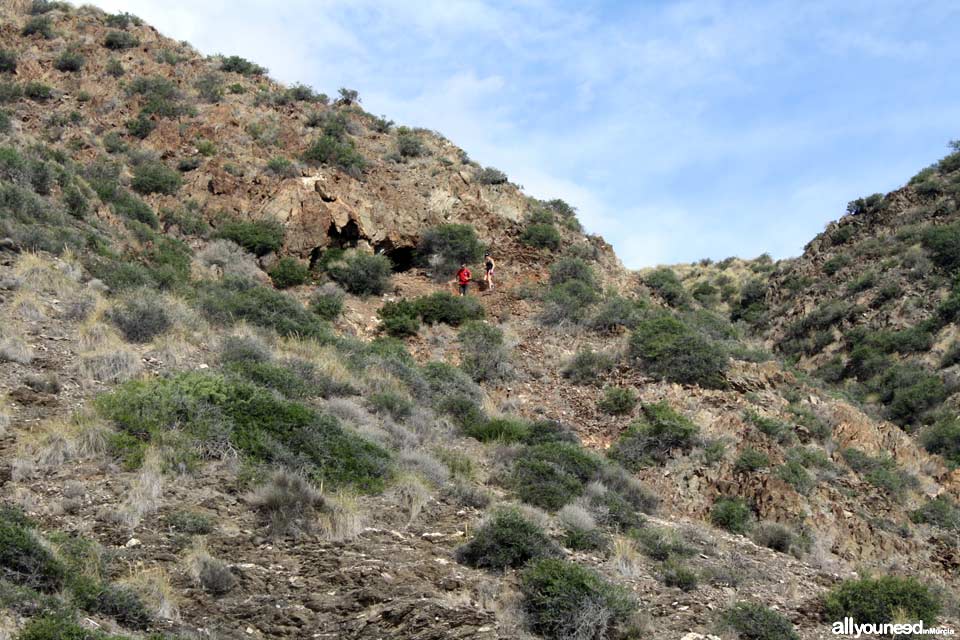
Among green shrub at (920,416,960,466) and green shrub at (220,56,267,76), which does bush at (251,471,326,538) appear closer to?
green shrub at (920,416,960,466)

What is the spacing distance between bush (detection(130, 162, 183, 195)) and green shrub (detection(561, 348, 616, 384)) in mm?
11695

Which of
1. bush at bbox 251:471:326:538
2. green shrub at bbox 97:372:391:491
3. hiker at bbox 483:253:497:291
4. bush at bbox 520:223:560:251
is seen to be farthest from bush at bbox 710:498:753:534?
bush at bbox 520:223:560:251

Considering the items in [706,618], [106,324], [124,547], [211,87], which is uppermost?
[211,87]

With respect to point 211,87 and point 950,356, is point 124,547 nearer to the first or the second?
point 211,87

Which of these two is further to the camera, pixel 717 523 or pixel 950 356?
pixel 950 356

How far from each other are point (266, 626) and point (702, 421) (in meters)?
11.3

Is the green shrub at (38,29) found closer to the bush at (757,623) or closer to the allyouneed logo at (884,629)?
the bush at (757,623)

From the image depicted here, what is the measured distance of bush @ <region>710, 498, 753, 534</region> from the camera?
43.8 ft

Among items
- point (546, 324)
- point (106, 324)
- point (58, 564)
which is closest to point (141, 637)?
point (58, 564)

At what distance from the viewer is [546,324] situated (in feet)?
70.3

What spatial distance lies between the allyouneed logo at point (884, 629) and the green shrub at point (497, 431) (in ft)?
21.2

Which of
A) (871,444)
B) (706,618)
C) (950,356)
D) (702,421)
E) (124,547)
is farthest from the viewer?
(950,356)

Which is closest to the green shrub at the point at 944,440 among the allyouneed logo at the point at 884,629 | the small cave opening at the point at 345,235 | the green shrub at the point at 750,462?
the green shrub at the point at 750,462

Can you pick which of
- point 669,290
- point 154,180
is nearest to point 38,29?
point 154,180
